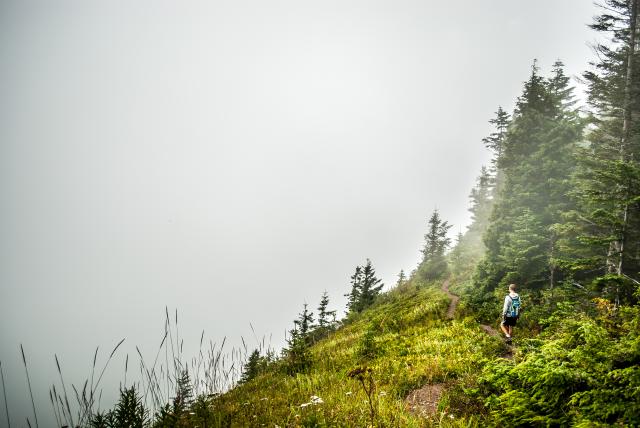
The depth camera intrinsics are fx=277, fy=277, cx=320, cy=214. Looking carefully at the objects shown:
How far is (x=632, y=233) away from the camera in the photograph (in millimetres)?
10234

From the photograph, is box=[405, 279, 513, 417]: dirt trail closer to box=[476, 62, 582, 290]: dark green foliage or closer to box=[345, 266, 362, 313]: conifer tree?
box=[476, 62, 582, 290]: dark green foliage

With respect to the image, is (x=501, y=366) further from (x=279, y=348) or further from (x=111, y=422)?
(x=279, y=348)

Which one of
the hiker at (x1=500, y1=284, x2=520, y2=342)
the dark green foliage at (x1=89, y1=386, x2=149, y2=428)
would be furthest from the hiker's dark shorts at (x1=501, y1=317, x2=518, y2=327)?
the dark green foliage at (x1=89, y1=386, x2=149, y2=428)

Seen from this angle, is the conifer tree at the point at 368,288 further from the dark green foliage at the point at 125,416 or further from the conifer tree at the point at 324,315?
the dark green foliage at the point at 125,416

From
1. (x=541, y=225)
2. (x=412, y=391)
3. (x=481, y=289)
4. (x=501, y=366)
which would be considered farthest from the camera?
(x=481, y=289)

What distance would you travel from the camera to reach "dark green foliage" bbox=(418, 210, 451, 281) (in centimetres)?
3366

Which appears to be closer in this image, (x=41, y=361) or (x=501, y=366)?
(x=501, y=366)

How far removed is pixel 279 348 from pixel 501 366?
297 inches

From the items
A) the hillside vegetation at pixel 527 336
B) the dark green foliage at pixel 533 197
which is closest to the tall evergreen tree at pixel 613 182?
the hillside vegetation at pixel 527 336

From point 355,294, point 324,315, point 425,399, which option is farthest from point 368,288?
point 425,399

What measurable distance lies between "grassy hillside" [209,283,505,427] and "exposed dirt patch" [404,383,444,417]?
0.07 m

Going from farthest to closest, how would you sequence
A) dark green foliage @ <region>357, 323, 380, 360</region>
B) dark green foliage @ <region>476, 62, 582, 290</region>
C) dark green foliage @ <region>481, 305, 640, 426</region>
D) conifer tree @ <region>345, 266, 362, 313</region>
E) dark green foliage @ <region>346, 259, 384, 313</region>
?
conifer tree @ <region>345, 266, 362, 313</region> → dark green foliage @ <region>346, 259, 384, 313</region> → dark green foliage @ <region>476, 62, 582, 290</region> → dark green foliage @ <region>357, 323, 380, 360</region> → dark green foliage @ <region>481, 305, 640, 426</region>

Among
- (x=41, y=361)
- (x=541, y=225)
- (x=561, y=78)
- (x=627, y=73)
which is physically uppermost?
(x=561, y=78)

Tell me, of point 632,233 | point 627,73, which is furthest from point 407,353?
point 627,73
